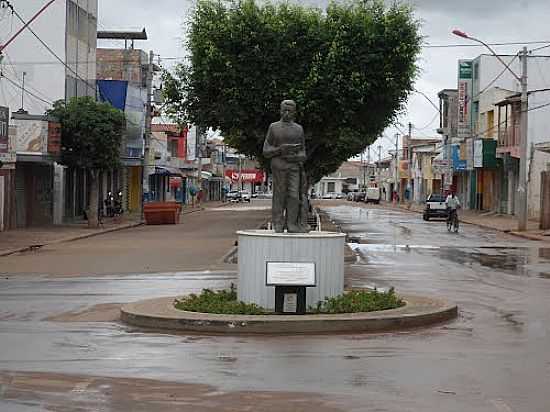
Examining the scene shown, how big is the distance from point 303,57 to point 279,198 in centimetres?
2079

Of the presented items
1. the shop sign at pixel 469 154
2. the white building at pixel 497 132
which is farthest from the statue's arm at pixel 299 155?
the shop sign at pixel 469 154

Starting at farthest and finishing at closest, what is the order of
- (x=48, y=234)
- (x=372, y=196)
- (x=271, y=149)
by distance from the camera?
(x=372, y=196)
(x=48, y=234)
(x=271, y=149)

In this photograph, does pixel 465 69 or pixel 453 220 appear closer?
pixel 453 220

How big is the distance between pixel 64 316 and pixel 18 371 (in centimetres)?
455

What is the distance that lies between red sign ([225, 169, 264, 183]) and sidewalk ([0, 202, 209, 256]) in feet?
355

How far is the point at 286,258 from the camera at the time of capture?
13242 mm

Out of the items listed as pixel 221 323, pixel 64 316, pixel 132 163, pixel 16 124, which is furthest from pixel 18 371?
pixel 132 163

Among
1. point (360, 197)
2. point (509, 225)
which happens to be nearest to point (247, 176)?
point (360, 197)

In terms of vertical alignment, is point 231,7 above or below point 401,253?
above

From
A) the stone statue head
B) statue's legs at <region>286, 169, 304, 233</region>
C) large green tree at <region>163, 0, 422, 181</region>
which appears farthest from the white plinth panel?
large green tree at <region>163, 0, 422, 181</region>

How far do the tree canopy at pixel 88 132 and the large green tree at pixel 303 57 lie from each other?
8.36 m

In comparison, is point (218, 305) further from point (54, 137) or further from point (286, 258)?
point (54, 137)

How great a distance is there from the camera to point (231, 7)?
34938 millimetres

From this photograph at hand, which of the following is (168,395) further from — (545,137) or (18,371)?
(545,137)
